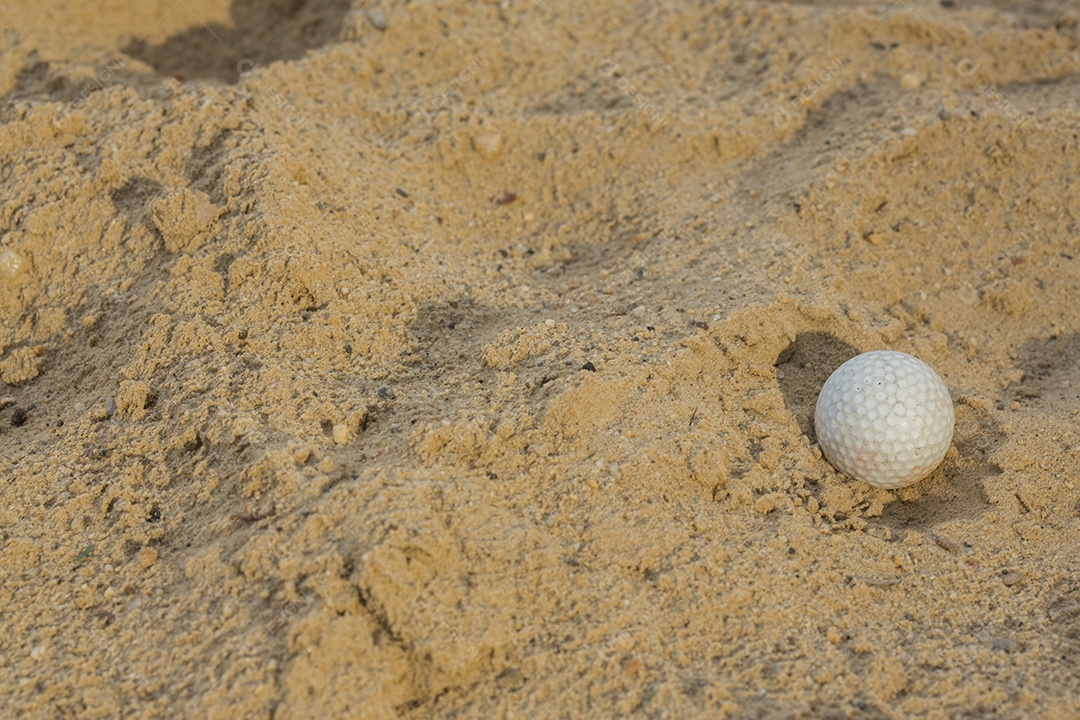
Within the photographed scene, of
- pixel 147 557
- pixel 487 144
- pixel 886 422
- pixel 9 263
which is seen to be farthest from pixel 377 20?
pixel 886 422

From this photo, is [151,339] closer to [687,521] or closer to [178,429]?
[178,429]

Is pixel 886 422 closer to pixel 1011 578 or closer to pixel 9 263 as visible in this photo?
pixel 1011 578

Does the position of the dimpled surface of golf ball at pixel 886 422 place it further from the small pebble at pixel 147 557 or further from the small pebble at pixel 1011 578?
the small pebble at pixel 147 557

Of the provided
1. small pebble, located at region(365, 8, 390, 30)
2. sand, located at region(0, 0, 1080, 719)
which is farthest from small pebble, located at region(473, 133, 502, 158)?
small pebble, located at region(365, 8, 390, 30)

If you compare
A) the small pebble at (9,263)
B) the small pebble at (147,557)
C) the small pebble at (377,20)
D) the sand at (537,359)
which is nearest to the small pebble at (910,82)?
the sand at (537,359)

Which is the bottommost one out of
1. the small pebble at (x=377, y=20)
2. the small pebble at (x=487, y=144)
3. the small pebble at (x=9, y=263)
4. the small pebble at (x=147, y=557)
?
the small pebble at (x=147, y=557)

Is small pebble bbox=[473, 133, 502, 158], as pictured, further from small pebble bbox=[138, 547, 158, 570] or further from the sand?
small pebble bbox=[138, 547, 158, 570]

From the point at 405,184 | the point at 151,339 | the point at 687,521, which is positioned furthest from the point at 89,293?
the point at 687,521

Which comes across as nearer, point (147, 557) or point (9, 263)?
point (147, 557)
